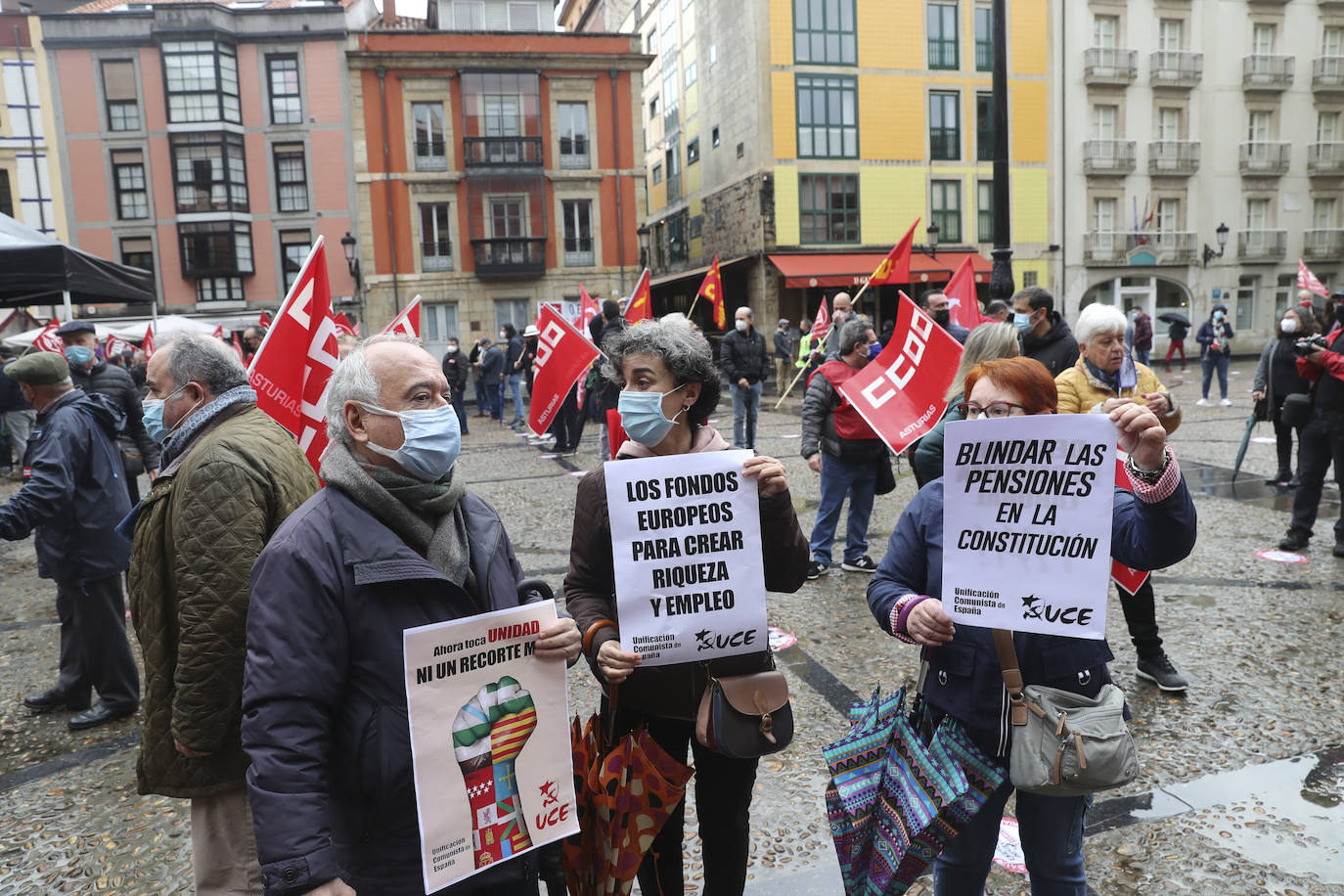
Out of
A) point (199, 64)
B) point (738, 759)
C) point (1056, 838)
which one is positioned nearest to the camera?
point (1056, 838)

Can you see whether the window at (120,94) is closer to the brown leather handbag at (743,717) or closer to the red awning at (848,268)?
the red awning at (848,268)

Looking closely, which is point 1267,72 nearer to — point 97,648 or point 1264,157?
point 1264,157

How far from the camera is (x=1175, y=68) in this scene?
32.5m

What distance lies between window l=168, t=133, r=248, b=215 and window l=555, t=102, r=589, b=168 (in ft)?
36.6

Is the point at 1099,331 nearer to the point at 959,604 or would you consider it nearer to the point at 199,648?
the point at 959,604

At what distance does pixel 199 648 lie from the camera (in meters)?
2.34

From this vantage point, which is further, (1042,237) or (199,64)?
(1042,237)

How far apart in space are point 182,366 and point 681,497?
5.49 ft

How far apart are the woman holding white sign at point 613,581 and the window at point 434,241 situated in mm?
28111

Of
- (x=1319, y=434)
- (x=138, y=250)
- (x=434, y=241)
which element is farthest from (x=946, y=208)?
(x=138, y=250)

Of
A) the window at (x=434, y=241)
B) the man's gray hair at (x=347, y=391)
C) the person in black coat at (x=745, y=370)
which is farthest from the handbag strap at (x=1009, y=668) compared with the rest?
the window at (x=434, y=241)

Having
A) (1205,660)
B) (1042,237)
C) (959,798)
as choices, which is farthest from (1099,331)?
(1042,237)

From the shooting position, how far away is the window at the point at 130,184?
98.2ft

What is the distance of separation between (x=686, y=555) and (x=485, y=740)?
2.35 feet
